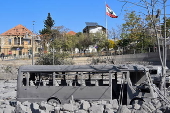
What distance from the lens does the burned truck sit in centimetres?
1305

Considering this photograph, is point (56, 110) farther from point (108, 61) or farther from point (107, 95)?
point (108, 61)

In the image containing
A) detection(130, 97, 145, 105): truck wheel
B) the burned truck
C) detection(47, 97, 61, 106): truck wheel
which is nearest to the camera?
detection(130, 97, 145, 105): truck wheel

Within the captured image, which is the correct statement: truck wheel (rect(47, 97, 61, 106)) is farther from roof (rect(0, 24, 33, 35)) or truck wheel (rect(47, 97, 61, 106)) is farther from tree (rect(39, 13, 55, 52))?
roof (rect(0, 24, 33, 35))

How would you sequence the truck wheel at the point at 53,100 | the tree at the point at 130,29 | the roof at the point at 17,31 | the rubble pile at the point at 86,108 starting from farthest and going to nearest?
1. the roof at the point at 17,31
2. the tree at the point at 130,29
3. the truck wheel at the point at 53,100
4. the rubble pile at the point at 86,108

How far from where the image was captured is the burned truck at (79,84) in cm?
1305

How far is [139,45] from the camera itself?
4753 cm

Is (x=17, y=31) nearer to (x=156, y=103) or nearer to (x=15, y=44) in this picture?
(x=15, y=44)

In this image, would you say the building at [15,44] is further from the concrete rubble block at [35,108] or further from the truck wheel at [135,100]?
the concrete rubble block at [35,108]

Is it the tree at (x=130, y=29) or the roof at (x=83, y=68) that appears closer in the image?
the roof at (x=83, y=68)

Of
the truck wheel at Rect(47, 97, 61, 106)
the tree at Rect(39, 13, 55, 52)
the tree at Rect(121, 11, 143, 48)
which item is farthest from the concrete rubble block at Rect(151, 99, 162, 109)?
the tree at Rect(39, 13, 55, 52)

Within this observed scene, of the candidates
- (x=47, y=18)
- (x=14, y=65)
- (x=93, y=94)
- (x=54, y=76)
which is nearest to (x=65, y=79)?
(x=54, y=76)

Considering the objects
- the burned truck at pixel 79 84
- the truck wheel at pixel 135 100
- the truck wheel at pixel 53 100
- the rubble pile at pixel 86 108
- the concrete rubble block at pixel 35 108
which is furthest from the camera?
the truck wheel at pixel 53 100

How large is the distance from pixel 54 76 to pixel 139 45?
118 feet

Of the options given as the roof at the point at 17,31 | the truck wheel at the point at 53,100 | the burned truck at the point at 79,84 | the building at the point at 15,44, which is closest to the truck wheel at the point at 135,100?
the burned truck at the point at 79,84
